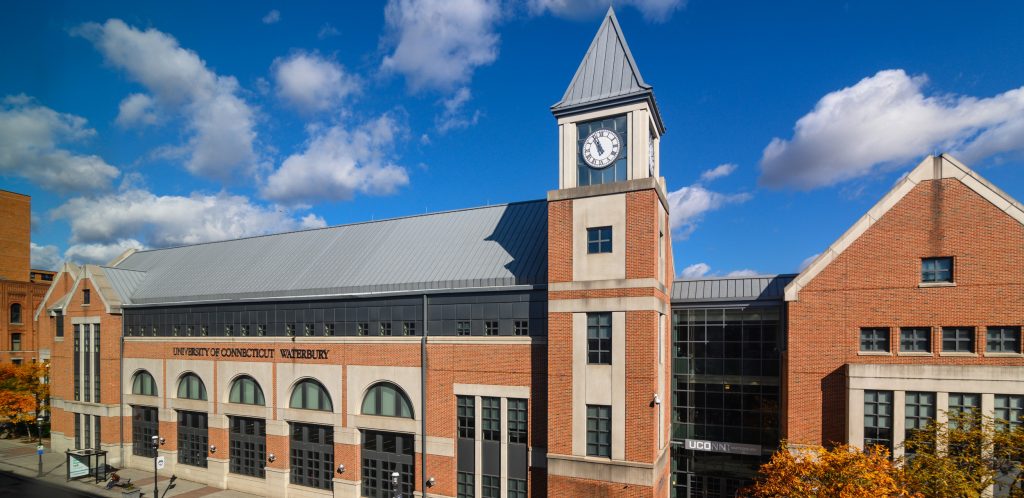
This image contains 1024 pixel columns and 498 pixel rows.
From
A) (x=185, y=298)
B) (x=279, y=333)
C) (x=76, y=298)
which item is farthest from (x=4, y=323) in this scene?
(x=279, y=333)

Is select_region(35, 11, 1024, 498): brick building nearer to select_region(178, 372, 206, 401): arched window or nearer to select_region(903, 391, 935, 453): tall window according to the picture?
select_region(903, 391, 935, 453): tall window

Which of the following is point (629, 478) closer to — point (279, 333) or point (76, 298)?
point (279, 333)

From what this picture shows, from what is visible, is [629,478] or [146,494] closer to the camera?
[629,478]

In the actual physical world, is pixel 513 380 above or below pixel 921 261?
below

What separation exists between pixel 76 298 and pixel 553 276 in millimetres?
42457

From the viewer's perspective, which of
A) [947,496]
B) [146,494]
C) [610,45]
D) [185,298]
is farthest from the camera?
[185,298]

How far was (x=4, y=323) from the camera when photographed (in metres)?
68.7

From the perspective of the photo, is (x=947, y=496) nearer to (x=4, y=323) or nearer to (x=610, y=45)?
(x=610, y=45)

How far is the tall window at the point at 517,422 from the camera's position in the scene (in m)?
28.7

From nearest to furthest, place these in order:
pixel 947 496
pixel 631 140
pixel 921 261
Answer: pixel 947 496 < pixel 921 261 < pixel 631 140

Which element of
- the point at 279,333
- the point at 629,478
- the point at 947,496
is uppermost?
the point at 279,333

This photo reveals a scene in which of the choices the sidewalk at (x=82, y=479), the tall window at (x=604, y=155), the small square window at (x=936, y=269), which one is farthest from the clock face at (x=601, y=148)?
the sidewalk at (x=82, y=479)

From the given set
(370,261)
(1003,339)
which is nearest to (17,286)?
(370,261)

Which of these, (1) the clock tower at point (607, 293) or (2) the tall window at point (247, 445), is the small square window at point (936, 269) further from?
(2) the tall window at point (247, 445)
